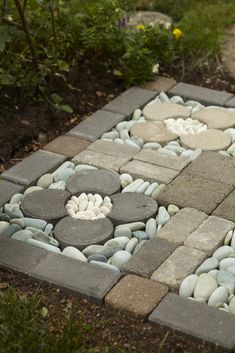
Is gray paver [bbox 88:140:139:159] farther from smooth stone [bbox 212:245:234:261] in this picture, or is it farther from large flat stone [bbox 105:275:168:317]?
large flat stone [bbox 105:275:168:317]

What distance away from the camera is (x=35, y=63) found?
4195mm

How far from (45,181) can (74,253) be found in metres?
0.62

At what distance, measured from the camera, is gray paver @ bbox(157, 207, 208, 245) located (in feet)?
10.5

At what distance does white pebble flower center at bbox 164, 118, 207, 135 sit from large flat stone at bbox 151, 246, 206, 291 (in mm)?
1126

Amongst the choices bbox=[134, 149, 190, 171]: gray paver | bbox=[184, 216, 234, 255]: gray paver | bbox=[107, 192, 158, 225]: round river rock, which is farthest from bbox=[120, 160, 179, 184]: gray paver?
bbox=[184, 216, 234, 255]: gray paver

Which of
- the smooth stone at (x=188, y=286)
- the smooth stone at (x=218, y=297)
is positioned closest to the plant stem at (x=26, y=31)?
the smooth stone at (x=188, y=286)

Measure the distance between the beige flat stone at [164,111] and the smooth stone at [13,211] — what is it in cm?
115

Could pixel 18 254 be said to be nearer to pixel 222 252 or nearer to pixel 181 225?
pixel 181 225

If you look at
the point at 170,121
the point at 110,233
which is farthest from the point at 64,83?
the point at 110,233

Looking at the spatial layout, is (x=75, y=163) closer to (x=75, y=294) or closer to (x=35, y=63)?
(x=35, y=63)

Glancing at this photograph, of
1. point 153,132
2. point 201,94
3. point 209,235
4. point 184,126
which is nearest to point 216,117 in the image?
point 184,126

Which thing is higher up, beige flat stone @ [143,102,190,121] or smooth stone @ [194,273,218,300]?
smooth stone @ [194,273,218,300]

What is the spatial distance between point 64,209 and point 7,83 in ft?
3.04

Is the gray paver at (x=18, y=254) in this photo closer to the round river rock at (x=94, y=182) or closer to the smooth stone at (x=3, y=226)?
the smooth stone at (x=3, y=226)
